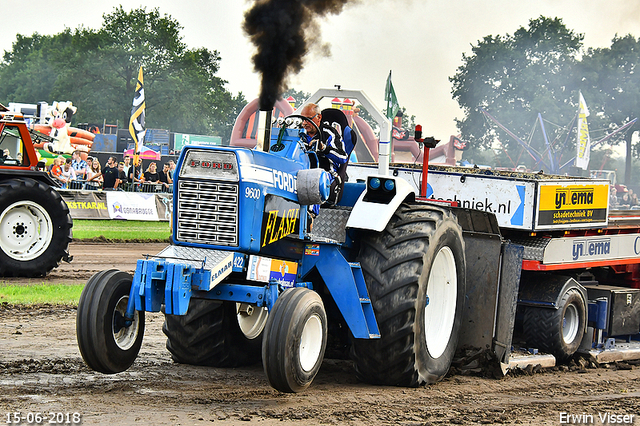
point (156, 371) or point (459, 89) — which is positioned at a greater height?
point (459, 89)

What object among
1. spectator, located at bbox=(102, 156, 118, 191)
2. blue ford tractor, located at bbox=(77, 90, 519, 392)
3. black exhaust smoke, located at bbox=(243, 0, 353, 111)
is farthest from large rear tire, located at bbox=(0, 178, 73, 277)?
spectator, located at bbox=(102, 156, 118, 191)

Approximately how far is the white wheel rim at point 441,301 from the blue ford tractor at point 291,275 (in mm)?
10

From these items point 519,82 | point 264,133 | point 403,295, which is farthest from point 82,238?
point 519,82

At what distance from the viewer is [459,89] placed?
76.6 metres

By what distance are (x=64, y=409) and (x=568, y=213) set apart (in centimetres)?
595

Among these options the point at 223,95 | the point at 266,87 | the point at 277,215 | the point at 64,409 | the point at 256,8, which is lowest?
the point at 64,409

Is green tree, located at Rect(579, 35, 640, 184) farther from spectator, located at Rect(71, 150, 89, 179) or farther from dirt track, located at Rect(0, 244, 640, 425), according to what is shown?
dirt track, located at Rect(0, 244, 640, 425)

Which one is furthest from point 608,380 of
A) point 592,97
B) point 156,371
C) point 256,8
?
point 592,97

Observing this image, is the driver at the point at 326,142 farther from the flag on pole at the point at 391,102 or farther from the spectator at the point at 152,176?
the spectator at the point at 152,176

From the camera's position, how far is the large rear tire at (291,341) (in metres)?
5.04

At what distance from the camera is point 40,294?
10648mm

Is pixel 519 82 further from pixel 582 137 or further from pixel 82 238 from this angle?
pixel 82 238

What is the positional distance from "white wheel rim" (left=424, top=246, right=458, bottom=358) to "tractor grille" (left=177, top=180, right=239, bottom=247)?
205cm

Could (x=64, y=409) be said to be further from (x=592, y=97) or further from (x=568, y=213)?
(x=592, y=97)
